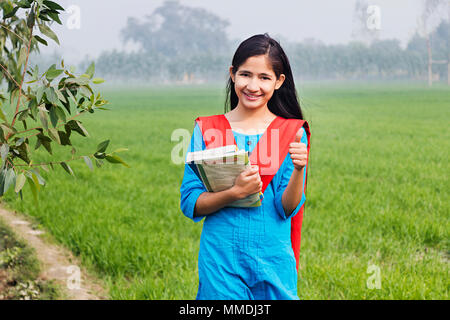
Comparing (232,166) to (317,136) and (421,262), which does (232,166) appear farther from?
(317,136)

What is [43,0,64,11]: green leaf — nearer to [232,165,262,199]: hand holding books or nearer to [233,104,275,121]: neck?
[233,104,275,121]: neck

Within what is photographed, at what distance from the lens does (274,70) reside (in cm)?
150

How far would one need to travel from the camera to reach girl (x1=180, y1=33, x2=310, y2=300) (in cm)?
146

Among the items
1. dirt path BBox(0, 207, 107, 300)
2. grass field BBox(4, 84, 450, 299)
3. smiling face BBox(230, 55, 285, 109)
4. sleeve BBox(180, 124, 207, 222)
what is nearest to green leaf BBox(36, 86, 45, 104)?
sleeve BBox(180, 124, 207, 222)

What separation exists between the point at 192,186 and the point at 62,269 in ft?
7.96

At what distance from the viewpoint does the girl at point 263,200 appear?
4.80ft

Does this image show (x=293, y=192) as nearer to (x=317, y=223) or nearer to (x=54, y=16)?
(x=54, y=16)

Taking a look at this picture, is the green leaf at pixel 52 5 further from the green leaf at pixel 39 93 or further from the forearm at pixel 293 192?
the forearm at pixel 293 192

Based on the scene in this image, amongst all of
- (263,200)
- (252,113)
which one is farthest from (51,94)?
(263,200)

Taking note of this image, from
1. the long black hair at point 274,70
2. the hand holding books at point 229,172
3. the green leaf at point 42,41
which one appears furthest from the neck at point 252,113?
the green leaf at point 42,41

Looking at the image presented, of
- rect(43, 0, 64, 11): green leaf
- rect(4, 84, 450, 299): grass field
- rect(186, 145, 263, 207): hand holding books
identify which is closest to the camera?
rect(186, 145, 263, 207): hand holding books

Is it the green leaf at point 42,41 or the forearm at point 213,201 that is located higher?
the green leaf at point 42,41

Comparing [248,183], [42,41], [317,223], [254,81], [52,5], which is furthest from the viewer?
[317,223]
